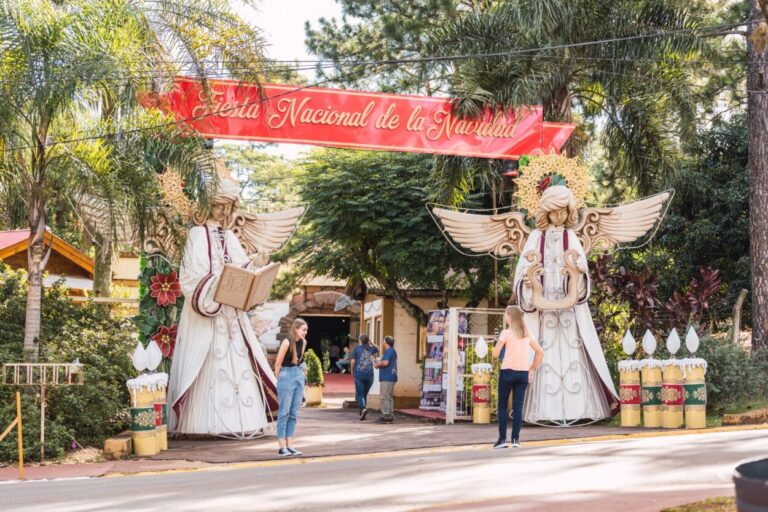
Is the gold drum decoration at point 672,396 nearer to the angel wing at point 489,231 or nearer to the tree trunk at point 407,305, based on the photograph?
the angel wing at point 489,231

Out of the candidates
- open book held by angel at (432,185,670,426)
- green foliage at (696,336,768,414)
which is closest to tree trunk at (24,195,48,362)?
open book held by angel at (432,185,670,426)

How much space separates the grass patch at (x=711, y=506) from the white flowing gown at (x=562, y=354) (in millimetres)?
9109

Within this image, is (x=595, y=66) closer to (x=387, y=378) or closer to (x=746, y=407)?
(x=746, y=407)

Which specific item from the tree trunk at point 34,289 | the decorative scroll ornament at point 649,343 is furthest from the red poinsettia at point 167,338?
the decorative scroll ornament at point 649,343

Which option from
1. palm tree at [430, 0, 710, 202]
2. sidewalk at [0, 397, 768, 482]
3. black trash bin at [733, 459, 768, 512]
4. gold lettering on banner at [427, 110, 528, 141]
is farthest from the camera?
palm tree at [430, 0, 710, 202]

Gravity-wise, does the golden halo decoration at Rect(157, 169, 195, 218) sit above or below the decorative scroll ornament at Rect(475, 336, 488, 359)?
above

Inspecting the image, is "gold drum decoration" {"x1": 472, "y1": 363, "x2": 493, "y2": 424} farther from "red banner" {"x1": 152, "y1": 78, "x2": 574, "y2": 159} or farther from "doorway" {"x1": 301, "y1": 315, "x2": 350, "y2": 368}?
"doorway" {"x1": 301, "y1": 315, "x2": 350, "y2": 368}

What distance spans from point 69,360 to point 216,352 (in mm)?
2019

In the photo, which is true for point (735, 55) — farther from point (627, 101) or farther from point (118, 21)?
point (118, 21)

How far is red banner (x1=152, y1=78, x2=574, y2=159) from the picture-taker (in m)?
16.0

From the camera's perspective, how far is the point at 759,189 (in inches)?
738

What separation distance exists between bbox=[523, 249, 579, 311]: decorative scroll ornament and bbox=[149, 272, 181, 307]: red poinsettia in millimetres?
5347

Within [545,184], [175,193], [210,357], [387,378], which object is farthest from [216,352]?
[545,184]

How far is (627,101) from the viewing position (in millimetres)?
19453
